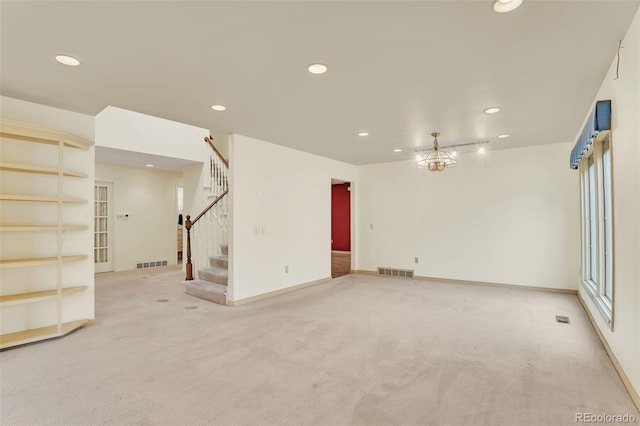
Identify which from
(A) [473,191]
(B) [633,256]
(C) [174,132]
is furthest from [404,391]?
(C) [174,132]

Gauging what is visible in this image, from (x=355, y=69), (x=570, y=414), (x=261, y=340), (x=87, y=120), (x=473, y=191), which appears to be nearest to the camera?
(x=570, y=414)

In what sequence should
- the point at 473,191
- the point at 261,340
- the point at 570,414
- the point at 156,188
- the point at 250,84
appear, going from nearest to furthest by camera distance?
the point at 570,414 < the point at 250,84 < the point at 261,340 < the point at 473,191 < the point at 156,188

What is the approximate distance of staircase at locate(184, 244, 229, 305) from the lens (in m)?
4.82

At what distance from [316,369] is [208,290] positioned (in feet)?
9.33

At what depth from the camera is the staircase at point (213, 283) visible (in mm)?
4820

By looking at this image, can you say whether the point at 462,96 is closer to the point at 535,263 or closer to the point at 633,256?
the point at 633,256

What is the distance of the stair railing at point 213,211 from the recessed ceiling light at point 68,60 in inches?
138

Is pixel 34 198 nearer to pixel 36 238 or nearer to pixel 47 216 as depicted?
pixel 47 216

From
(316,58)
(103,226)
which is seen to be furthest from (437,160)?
(103,226)

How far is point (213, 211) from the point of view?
6332mm

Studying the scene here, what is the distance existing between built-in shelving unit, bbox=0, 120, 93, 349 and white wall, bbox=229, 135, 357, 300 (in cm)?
191

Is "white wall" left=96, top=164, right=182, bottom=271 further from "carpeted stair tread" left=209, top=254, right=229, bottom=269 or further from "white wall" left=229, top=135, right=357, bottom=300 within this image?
"white wall" left=229, top=135, right=357, bottom=300

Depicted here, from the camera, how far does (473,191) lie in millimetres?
6195

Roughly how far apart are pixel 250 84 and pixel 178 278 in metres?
5.05
